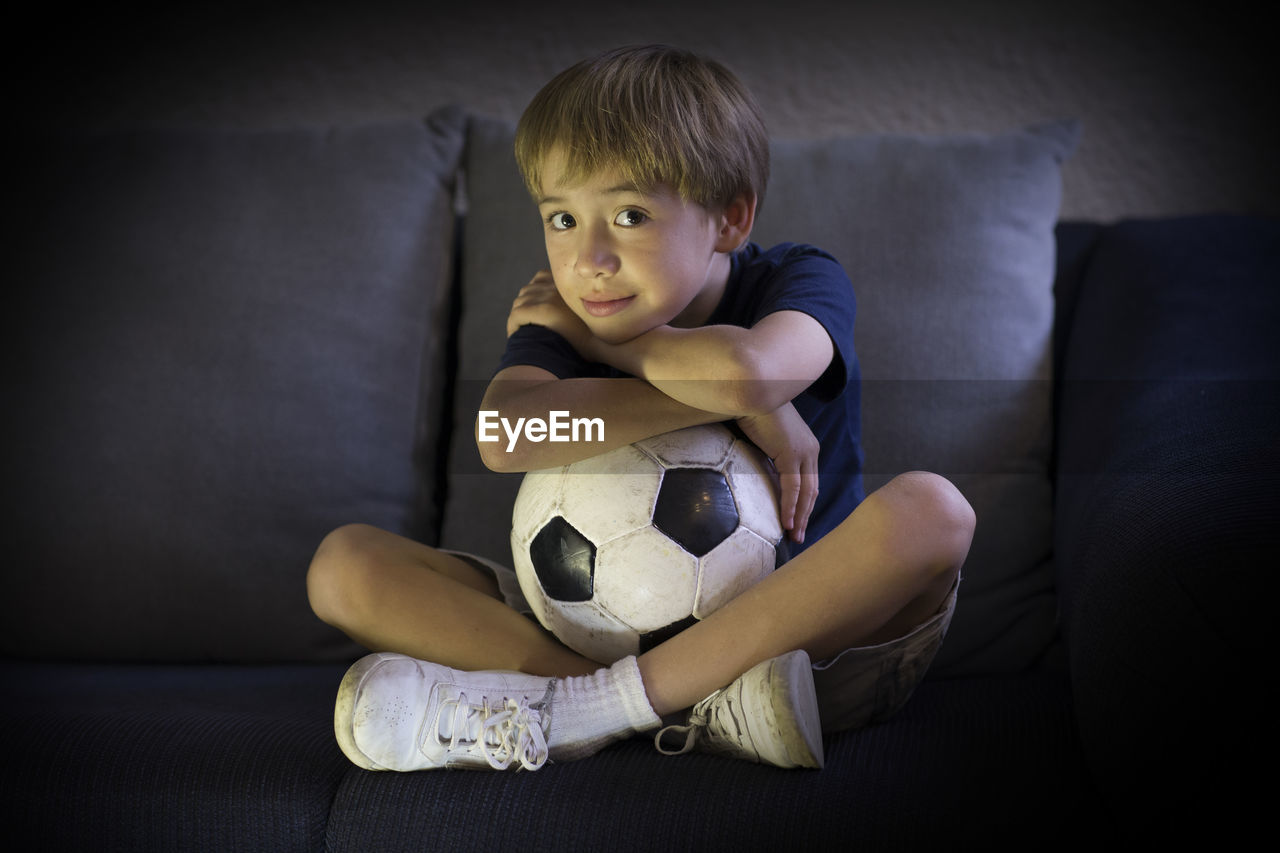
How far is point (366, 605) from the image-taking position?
90cm

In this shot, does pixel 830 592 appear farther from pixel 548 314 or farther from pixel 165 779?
pixel 165 779

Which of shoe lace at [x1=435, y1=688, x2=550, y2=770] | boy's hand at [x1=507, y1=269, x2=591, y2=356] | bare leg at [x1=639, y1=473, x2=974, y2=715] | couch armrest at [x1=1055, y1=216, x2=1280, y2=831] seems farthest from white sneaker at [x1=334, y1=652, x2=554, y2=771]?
couch armrest at [x1=1055, y1=216, x2=1280, y2=831]

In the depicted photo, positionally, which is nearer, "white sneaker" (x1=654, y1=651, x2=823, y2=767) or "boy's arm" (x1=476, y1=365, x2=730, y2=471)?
"white sneaker" (x1=654, y1=651, x2=823, y2=767)

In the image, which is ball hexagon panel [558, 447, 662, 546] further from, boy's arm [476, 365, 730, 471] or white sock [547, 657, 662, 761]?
white sock [547, 657, 662, 761]

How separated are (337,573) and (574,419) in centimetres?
30

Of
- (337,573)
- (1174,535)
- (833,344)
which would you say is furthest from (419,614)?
(1174,535)

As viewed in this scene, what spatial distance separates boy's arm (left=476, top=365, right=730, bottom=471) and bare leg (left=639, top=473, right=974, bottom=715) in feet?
0.49

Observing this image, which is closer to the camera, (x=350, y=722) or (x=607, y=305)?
(x=350, y=722)

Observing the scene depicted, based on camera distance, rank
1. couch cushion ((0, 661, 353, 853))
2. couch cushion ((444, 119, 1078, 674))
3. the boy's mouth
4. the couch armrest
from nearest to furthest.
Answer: the couch armrest → couch cushion ((0, 661, 353, 853)) → the boy's mouth → couch cushion ((444, 119, 1078, 674))

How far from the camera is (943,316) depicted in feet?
3.66

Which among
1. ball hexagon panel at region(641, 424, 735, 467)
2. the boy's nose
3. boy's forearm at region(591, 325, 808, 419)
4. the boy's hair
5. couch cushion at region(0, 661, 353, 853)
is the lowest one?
couch cushion at region(0, 661, 353, 853)

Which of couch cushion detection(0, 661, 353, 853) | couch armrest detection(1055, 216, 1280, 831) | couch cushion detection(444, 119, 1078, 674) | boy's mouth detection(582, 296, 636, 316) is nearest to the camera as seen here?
couch armrest detection(1055, 216, 1280, 831)

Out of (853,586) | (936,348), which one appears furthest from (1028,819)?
(936,348)

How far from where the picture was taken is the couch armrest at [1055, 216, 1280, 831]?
599 millimetres
